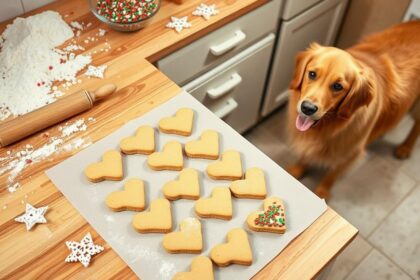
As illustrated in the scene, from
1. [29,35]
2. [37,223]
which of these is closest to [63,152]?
[37,223]

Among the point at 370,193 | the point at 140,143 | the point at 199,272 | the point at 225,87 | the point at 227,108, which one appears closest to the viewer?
the point at 199,272

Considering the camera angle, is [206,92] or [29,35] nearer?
[29,35]

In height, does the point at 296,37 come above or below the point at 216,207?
below

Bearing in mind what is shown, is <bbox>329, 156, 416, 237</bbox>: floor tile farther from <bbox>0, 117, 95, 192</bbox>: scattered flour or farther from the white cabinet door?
<bbox>0, 117, 95, 192</bbox>: scattered flour

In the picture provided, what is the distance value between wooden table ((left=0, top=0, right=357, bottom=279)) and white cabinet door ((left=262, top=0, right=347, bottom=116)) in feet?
2.05

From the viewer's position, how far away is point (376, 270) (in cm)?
171

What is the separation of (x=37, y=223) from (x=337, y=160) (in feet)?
3.84

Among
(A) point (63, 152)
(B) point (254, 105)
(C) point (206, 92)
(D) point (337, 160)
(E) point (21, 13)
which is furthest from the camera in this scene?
(B) point (254, 105)

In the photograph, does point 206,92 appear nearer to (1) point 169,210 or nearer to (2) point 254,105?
(2) point 254,105

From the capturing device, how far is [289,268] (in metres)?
0.83

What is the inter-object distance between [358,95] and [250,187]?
583mm

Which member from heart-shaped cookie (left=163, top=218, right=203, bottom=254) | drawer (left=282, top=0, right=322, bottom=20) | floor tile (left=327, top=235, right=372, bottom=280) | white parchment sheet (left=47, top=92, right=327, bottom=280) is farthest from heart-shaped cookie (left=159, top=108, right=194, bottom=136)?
floor tile (left=327, top=235, right=372, bottom=280)

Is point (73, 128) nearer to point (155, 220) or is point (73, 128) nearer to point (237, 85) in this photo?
point (155, 220)

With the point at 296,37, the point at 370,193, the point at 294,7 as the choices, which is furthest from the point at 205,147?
the point at 370,193
